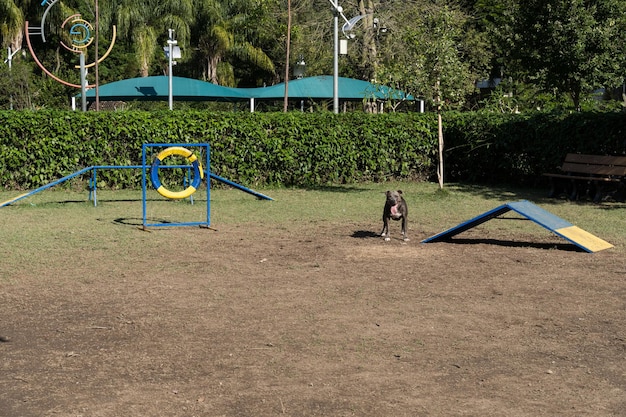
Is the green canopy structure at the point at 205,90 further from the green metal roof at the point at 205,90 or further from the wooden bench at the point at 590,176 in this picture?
the wooden bench at the point at 590,176

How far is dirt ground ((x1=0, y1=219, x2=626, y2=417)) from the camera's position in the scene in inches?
222

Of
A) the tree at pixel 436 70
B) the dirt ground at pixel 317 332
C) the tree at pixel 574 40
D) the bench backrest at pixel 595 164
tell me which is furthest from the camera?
the tree at pixel 436 70

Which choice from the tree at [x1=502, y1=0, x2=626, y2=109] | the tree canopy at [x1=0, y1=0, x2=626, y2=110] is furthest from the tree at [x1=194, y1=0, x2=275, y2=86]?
the tree at [x1=502, y1=0, x2=626, y2=109]

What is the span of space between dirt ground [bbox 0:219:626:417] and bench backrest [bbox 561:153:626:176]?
643 cm

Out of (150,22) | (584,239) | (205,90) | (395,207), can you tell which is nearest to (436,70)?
(395,207)

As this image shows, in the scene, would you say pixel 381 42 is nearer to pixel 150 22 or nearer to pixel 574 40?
pixel 574 40

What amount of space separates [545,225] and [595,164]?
7223mm

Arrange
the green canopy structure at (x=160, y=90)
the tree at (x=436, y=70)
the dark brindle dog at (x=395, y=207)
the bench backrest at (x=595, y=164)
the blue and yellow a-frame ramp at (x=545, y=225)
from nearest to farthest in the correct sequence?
the blue and yellow a-frame ramp at (x=545, y=225), the dark brindle dog at (x=395, y=207), the bench backrest at (x=595, y=164), the tree at (x=436, y=70), the green canopy structure at (x=160, y=90)

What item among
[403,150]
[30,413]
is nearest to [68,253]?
[30,413]

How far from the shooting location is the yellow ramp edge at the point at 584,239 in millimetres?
11328

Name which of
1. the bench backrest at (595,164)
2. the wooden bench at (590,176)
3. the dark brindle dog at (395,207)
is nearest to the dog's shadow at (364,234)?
the dark brindle dog at (395,207)

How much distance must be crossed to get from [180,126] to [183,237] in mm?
7437

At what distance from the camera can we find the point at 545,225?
1128 centimetres

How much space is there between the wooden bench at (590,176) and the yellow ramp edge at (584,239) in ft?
19.0
